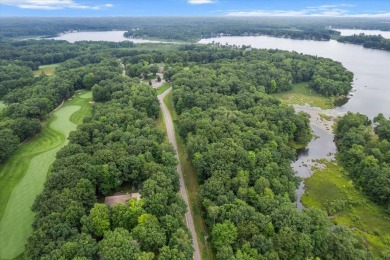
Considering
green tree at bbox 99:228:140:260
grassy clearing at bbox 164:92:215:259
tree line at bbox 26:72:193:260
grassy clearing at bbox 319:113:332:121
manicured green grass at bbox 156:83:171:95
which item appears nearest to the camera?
green tree at bbox 99:228:140:260

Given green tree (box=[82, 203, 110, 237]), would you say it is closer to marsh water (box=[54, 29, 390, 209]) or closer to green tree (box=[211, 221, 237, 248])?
green tree (box=[211, 221, 237, 248])

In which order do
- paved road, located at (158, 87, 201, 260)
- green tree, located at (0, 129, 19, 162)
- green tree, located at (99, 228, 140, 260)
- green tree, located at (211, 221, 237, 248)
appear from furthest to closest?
green tree, located at (0, 129, 19, 162)
paved road, located at (158, 87, 201, 260)
green tree, located at (211, 221, 237, 248)
green tree, located at (99, 228, 140, 260)

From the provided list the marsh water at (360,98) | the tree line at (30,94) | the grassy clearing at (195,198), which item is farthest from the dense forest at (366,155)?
the tree line at (30,94)

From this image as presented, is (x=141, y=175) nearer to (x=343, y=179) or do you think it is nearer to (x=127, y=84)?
(x=343, y=179)

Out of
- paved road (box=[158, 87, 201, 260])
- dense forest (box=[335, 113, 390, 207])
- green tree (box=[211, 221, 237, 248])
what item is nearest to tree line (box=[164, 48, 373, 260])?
green tree (box=[211, 221, 237, 248])

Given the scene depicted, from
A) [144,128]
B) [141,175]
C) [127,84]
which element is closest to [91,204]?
[141,175]

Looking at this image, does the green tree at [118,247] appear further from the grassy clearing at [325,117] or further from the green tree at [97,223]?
the grassy clearing at [325,117]
